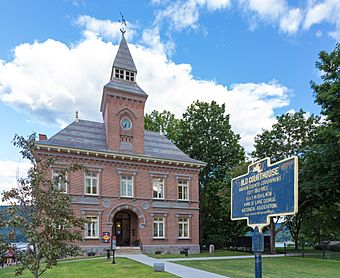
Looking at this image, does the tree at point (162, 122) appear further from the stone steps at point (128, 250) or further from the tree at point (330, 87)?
the tree at point (330, 87)

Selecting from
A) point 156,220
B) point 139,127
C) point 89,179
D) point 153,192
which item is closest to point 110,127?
point 139,127

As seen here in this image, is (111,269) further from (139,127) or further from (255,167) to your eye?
(139,127)

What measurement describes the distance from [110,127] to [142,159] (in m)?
3.87

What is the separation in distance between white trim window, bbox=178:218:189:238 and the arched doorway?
390 centimetres

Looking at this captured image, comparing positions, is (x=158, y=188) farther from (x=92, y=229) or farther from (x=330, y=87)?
(x=330, y=87)

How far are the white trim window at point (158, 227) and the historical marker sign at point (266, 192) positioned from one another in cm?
2088

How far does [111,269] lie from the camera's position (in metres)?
16.1

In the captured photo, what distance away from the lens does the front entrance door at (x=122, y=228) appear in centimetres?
2923

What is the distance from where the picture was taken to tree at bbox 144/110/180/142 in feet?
145

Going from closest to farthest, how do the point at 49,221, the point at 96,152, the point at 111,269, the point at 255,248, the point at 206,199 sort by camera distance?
1. the point at 255,248
2. the point at 49,221
3. the point at 111,269
4. the point at 96,152
5. the point at 206,199

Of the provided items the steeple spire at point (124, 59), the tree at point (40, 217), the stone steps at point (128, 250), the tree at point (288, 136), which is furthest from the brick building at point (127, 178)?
the tree at point (40, 217)

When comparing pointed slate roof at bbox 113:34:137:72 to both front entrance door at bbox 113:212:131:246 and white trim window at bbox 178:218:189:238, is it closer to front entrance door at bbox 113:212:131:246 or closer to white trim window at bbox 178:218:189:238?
front entrance door at bbox 113:212:131:246

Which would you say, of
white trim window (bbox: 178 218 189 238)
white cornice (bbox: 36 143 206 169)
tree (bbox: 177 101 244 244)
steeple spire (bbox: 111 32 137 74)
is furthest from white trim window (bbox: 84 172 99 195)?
tree (bbox: 177 101 244 244)

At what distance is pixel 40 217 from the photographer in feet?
28.1
